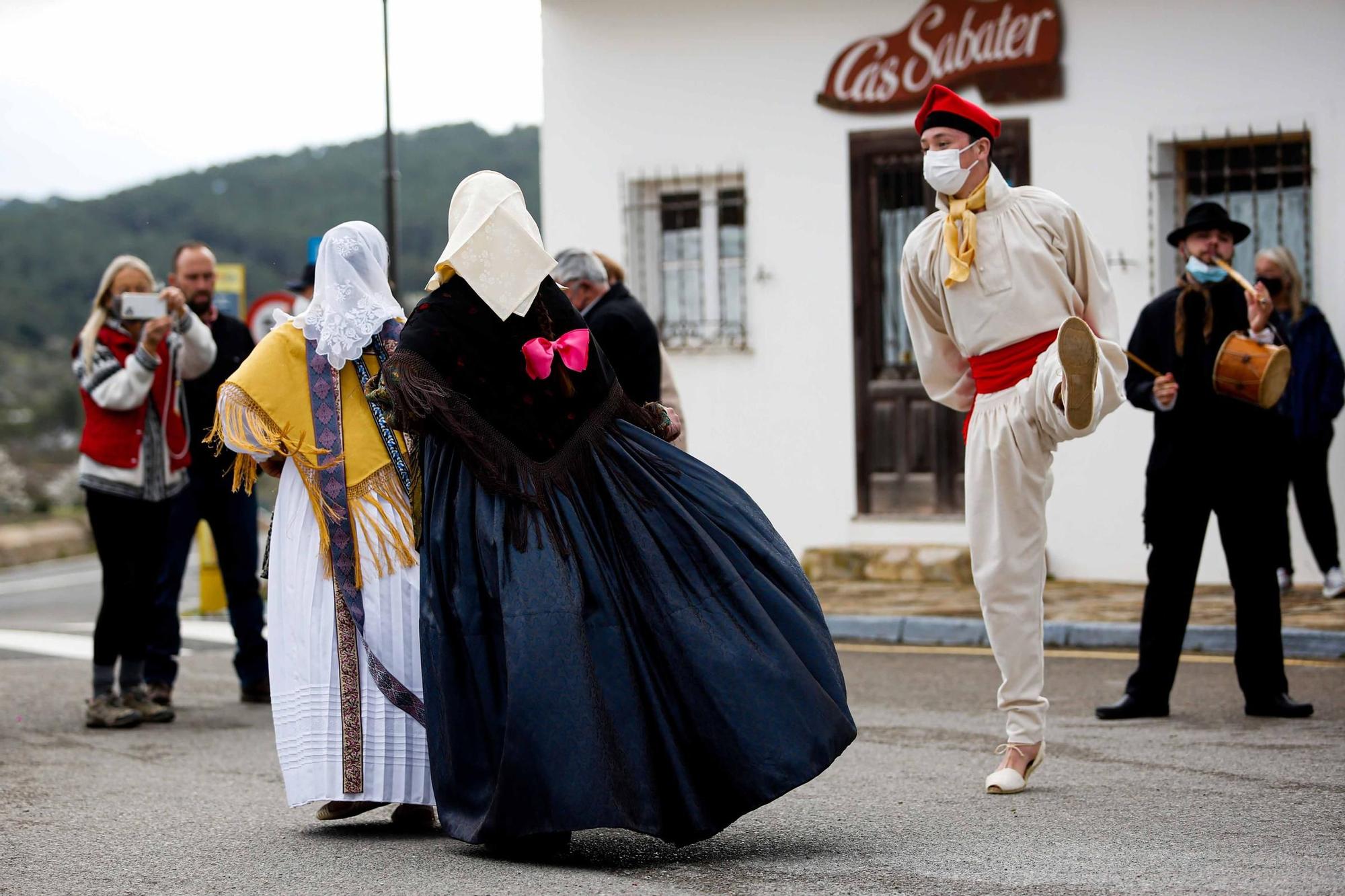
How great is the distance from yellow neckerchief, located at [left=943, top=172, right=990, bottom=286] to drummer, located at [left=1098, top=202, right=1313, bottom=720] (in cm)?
175

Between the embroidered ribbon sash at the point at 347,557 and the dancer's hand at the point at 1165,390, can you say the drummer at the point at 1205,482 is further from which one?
the embroidered ribbon sash at the point at 347,557

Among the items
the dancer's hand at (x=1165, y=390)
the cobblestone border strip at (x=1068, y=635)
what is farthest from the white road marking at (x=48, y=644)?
the dancer's hand at (x=1165, y=390)

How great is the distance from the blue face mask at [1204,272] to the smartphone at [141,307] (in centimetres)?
460

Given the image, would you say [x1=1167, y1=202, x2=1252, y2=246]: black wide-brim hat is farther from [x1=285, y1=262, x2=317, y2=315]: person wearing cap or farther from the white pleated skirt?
[x1=285, y1=262, x2=317, y2=315]: person wearing cap

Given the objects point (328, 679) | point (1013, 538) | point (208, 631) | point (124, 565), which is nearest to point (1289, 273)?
point (1013, 538)

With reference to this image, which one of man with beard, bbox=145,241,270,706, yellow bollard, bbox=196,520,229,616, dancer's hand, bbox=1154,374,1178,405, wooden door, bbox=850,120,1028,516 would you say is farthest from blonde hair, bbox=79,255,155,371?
wooden door, bbox=850,120,1028,516

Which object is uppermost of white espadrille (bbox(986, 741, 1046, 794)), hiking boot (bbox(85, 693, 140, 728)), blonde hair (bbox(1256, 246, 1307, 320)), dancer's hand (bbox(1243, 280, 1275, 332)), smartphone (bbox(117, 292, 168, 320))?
blonde hair (bbox(1256, 246, 1307, 320))

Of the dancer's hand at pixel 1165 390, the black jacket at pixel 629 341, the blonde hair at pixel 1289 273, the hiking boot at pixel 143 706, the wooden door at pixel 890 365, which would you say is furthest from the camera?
the wooden door at pixel 890 365

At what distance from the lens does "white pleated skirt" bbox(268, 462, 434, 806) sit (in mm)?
5504

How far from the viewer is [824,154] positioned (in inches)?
532

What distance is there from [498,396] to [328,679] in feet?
3.55

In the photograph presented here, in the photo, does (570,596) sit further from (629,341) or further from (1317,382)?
(1317,382)

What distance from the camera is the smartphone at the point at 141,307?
827 cm

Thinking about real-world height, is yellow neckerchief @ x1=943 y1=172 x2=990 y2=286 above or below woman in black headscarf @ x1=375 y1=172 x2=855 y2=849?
above
